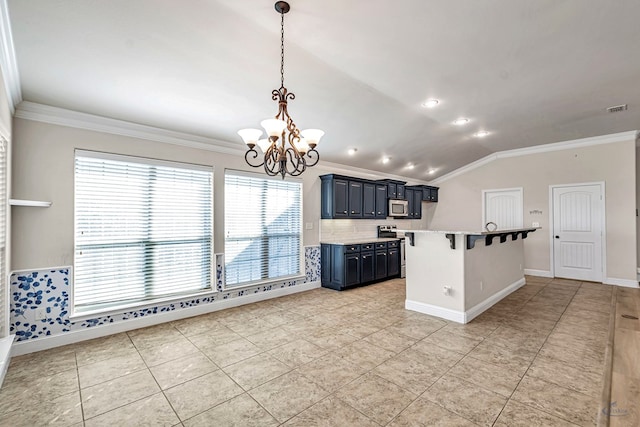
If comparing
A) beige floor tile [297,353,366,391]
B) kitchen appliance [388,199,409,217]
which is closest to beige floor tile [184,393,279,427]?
beige floor tile [297,353,366,391]

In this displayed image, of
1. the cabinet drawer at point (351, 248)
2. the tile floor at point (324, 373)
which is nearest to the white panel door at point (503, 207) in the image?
the tile floor at point (324, 373)

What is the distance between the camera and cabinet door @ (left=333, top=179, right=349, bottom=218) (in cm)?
576

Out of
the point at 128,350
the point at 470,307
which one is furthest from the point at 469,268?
the point at 128,350

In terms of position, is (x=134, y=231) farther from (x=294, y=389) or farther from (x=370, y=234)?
(x=370, y=234)

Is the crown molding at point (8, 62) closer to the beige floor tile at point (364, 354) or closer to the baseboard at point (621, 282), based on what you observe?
the beige floor tile at point (364, 354)

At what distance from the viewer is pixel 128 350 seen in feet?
10.1

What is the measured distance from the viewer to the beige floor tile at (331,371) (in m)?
2.44

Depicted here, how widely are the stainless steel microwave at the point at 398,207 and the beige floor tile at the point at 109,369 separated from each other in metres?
5.64

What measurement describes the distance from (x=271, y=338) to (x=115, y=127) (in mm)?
3114

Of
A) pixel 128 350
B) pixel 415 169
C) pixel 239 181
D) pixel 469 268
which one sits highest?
pixel 415 169

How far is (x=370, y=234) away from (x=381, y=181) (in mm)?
1267

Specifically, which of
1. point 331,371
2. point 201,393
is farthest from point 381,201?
point 201,393

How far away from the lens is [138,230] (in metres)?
3.78

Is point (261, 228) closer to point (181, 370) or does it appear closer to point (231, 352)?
point (231, 352)
